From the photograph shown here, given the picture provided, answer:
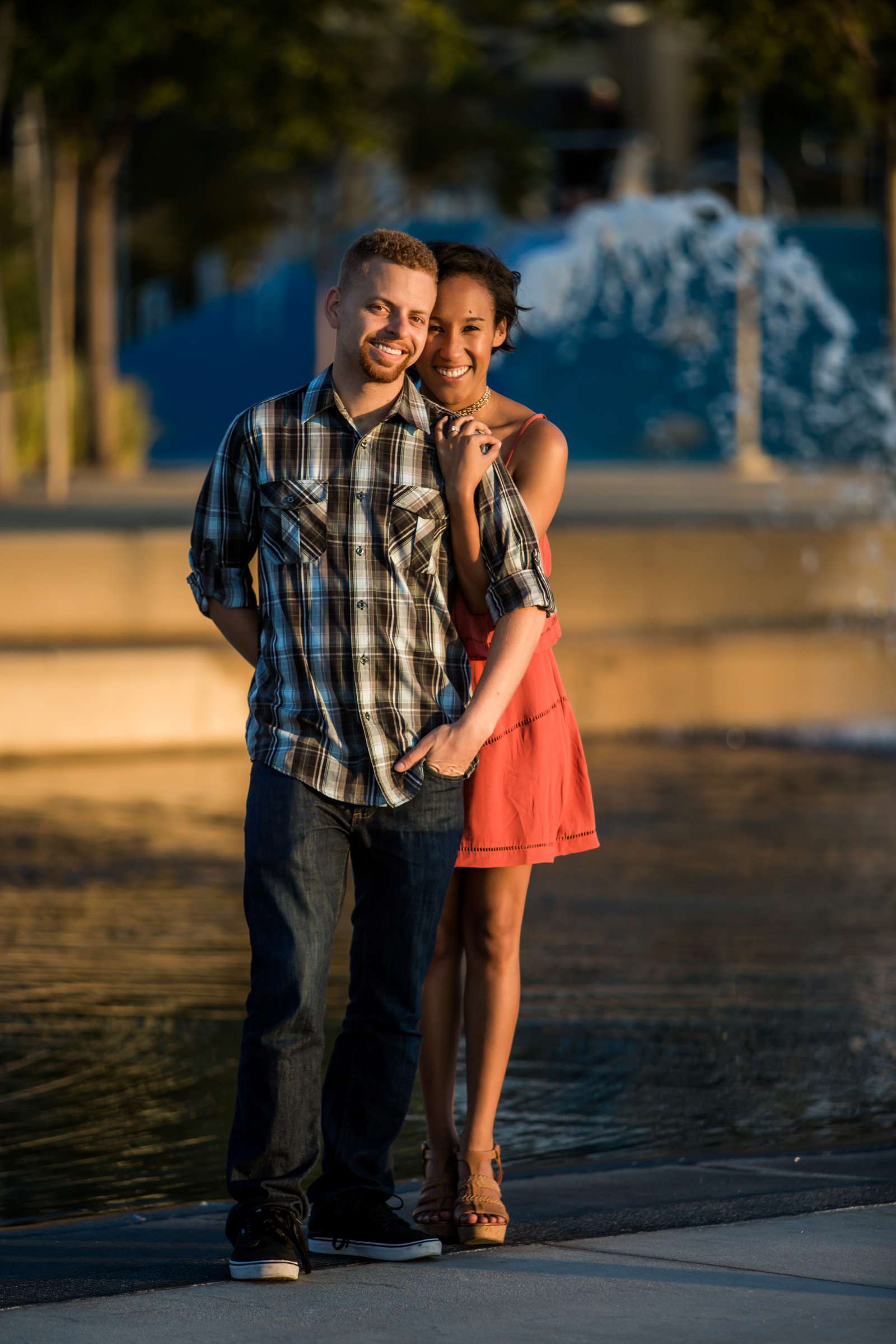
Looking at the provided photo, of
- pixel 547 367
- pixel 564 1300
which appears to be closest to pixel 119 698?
pixel 564 1300

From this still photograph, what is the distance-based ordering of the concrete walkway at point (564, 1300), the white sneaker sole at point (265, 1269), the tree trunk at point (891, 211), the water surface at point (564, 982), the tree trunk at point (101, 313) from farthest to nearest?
1. the tree trunk at point (101, 313)
2. the tree trunk at point (891, 211)
3. the water surface at point (564, 982)
4. the white sneaker sole at point (265, 1269)
5. the concrete walkway at point (564, 1300)

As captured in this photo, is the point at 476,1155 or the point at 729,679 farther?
the point at 729,679

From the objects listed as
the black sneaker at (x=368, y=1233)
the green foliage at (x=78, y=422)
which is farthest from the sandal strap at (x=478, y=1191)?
the green foliage at (x=78, y=422)

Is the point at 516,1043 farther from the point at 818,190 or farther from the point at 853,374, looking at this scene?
the point at 818,190

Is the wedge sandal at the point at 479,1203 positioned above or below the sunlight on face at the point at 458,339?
below

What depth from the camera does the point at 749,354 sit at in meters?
34.9

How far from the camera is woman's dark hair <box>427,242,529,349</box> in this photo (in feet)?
14.2

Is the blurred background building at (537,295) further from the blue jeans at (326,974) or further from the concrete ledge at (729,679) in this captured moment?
the blue jeans at (326,974)

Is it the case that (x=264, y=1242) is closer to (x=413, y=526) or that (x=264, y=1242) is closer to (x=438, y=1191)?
(x=438, y=1191)

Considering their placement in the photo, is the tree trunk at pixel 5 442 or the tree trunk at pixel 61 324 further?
the tree trunk at pixel 5 442

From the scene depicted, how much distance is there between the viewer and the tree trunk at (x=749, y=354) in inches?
1294

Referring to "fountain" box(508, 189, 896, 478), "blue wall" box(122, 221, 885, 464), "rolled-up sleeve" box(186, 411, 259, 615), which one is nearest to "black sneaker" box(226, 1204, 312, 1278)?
"rolled-up sleeve" box(186, 411, 259, 615)

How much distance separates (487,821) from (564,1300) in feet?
2.96

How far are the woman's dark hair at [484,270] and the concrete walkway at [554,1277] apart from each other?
1.75 meters
